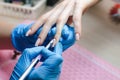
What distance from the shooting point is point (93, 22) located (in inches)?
42.3

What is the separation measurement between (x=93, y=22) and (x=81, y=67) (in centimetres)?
27

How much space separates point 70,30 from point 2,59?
1.09 ft

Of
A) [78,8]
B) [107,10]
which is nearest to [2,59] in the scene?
[78,8]

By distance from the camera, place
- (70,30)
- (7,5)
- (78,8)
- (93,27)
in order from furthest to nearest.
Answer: (7,5)
(93,27)
(78,8)
(70,30)

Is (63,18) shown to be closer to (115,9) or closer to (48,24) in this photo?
(48,24)

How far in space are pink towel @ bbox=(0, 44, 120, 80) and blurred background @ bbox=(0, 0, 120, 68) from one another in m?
0.03

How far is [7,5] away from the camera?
3.76 ft

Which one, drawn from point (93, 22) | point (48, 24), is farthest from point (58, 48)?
point (93, 22)

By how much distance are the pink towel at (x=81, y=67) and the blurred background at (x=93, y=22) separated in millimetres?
35

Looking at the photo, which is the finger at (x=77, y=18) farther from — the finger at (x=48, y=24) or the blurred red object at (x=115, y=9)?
the blurred red object at (x=115, y=9)

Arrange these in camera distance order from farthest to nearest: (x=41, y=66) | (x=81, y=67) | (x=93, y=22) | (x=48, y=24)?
(x=93, y=22) → (x=81, y=67) → (x=48, y=24) → (x=41, y=66)

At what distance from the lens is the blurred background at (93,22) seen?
3.14ft

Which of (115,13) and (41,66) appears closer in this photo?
(41,66)

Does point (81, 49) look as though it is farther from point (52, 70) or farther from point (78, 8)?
point (52, 70)
